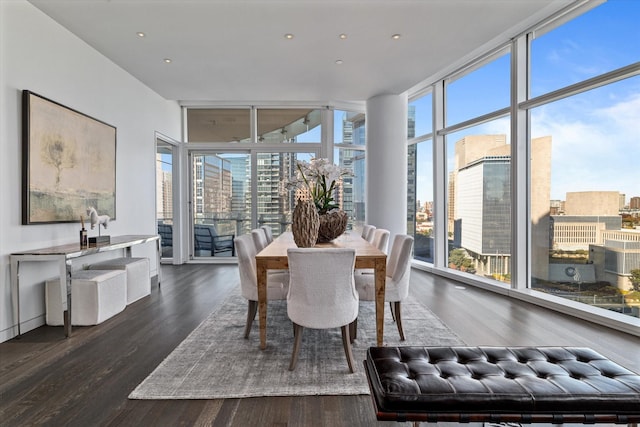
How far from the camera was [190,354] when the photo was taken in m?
2.47

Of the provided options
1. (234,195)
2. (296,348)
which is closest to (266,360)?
(296,348)

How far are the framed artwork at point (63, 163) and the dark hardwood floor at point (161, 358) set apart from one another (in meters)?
1.19

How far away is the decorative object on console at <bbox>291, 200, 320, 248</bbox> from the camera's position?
2754mm

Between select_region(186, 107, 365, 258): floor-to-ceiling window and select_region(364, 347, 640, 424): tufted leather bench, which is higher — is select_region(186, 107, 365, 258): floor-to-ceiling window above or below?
above

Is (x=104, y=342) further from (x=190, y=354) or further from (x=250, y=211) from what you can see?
(x=250, y=211)

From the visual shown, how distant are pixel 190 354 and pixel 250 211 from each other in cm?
413

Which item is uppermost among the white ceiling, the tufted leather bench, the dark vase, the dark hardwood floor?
the white ceiling

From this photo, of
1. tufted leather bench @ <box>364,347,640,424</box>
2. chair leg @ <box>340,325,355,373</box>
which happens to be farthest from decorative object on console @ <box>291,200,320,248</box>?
tufted leather bench @ <box>364,347,640,424</box>

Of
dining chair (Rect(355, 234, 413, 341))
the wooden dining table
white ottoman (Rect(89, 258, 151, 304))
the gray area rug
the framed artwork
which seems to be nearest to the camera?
the gray area rug

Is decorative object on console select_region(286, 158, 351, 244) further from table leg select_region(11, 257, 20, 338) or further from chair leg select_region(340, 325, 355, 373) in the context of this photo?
table leg select_region(11, 257, 20, 338)

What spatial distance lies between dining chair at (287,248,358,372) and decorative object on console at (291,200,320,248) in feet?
2.11

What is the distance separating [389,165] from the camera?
18.6 feet

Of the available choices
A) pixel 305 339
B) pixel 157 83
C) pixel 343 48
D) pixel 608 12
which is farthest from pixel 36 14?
pixel 608 12

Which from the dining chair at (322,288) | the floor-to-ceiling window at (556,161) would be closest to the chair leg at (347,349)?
the dining chair at (322,288)
